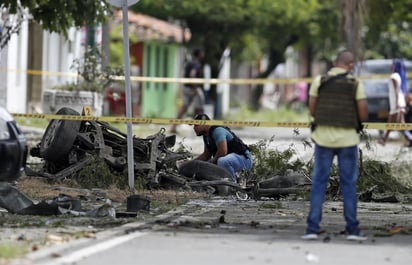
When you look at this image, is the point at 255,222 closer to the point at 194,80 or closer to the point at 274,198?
the point at 274,198

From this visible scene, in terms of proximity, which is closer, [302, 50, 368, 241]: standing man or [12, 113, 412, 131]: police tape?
[302, 50, 368, 241]: standing man

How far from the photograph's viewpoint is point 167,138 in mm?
16391

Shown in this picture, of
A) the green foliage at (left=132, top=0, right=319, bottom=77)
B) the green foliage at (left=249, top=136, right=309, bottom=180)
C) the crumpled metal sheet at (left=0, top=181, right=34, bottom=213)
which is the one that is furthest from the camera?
the green foliage at (left=132, top=0, right=319, bottom=77)

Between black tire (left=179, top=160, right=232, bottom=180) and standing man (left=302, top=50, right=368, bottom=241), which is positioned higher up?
standing man (left=302, top=50, right=368, bottom=241)

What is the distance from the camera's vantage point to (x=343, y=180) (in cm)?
1155

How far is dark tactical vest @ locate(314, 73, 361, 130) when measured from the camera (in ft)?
37.3

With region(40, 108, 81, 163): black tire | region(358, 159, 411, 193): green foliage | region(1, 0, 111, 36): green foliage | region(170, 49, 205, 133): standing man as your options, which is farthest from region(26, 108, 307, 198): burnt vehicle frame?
region(170, 49, 205, 133): standing man

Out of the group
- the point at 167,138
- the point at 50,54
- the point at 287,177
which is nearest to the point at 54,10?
the point at 167,138

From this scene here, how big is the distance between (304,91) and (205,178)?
47246 millimetres

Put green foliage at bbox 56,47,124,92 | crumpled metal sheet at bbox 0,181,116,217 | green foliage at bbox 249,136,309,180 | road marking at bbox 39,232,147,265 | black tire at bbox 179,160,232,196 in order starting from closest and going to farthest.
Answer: road marking at bbox 39,232,147,265
crumpled metal sheet at bbox 0,181,116,217
black tire at bbox 179,160,232,196
green foliage at bbox 249,136,309,180
green foliage at bbox 56,47,124,92

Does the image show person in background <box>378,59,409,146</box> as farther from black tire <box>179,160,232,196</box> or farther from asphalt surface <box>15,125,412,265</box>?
asphalt surface <box>15,125,412,265</box>

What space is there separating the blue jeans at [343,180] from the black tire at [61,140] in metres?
4.68

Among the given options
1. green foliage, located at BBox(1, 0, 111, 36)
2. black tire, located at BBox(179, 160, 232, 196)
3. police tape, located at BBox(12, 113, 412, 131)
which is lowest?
black tire, located at BBox(179, 160, 232, 196)

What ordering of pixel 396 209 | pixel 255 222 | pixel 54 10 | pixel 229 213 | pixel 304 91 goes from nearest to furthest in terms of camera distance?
pixel 255 222 < pixel 229 213 < pixel 396 209 < pixel 54 10 < pixel 304 91
